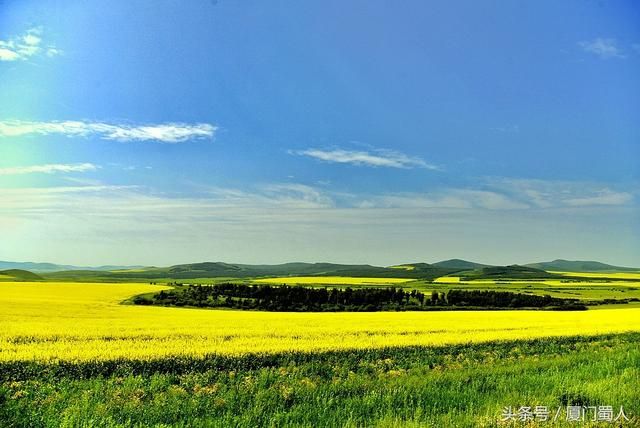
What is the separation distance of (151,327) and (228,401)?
15.4 metres

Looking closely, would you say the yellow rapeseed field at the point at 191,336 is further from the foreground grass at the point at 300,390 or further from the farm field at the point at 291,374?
the foreground grass at the point at 300,390

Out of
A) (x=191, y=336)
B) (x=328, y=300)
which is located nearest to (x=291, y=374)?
(x=191, y=336)

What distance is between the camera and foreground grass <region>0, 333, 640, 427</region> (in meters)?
8.28

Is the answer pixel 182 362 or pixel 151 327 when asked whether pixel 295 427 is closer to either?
pixel 182 362

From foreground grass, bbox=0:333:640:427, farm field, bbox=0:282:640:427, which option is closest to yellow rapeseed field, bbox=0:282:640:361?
farm field, bbox=0:282:640:427

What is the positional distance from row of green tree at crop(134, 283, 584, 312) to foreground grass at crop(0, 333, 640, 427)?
43225 mm

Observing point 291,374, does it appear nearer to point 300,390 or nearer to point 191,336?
point 300,390

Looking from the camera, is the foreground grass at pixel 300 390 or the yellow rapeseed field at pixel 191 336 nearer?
the foreground grass at pixel 300 390

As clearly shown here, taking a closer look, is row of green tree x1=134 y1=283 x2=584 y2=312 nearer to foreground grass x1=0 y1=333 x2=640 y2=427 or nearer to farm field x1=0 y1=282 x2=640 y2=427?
farm field x1=0 y1=282 x2=640 y2=427

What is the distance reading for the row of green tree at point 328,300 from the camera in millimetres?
60219

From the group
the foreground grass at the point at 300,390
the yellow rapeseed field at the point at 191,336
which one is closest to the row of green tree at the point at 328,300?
the yellow rapeseed field at the point at 191,336

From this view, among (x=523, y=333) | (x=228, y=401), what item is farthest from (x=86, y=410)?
(x=523, y=333)

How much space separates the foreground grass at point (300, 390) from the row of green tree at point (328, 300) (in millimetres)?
43225

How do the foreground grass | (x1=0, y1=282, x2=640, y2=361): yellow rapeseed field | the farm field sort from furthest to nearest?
(x1=0, y1=282, x2=640, y2=361): yellow rapeseed field, the farm field, the foreground grass
